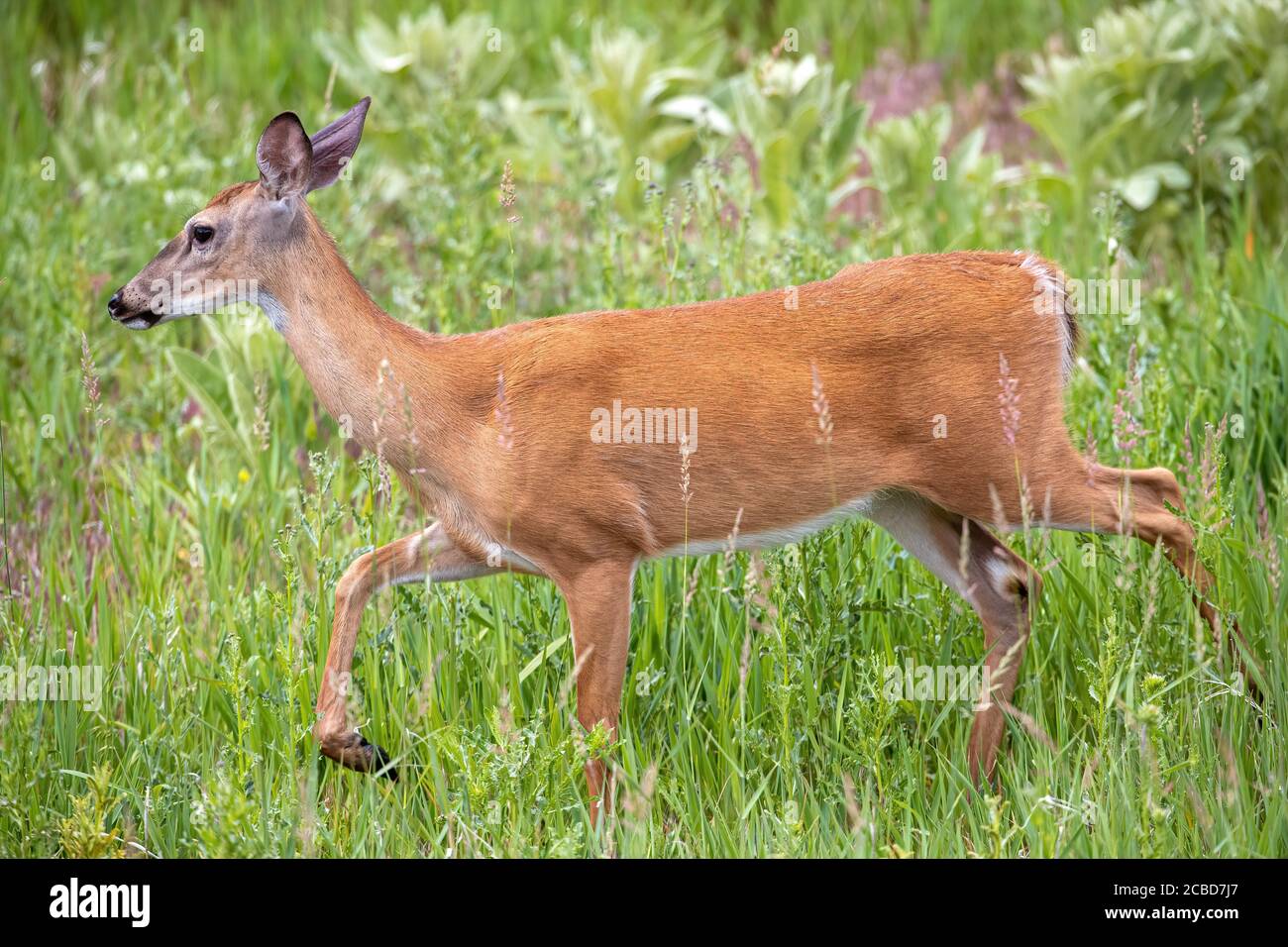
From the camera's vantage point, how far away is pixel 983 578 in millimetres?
4891

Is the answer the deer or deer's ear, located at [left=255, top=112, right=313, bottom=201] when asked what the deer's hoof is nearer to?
the deer

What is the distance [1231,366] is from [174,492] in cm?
366

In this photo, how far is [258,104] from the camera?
31.9 feet

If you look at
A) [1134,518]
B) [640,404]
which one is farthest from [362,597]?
[1134,518]

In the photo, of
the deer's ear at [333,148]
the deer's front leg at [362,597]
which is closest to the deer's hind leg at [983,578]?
the deer's front leg at [362,597]

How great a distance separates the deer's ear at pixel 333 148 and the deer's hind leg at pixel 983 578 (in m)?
1.74

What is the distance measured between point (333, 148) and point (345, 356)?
61cm

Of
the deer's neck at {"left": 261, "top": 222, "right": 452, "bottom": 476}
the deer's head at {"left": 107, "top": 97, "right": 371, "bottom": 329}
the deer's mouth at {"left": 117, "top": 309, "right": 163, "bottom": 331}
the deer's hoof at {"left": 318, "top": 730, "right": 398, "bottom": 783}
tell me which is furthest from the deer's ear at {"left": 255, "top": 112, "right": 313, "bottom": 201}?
the deer's hoof at {"left": 318, "top": 730, "right": 398, "bottom": 783}

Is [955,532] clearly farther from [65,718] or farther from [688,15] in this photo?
[688,15]

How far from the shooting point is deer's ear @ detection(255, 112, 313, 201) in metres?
4.33

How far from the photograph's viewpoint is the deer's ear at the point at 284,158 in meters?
4.33

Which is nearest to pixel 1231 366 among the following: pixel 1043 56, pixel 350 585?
pixel 350 585

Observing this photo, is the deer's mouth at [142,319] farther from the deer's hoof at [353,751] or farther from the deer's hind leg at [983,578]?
the deer's hind leg at [983,578]

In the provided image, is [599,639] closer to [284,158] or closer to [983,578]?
[983,578]
